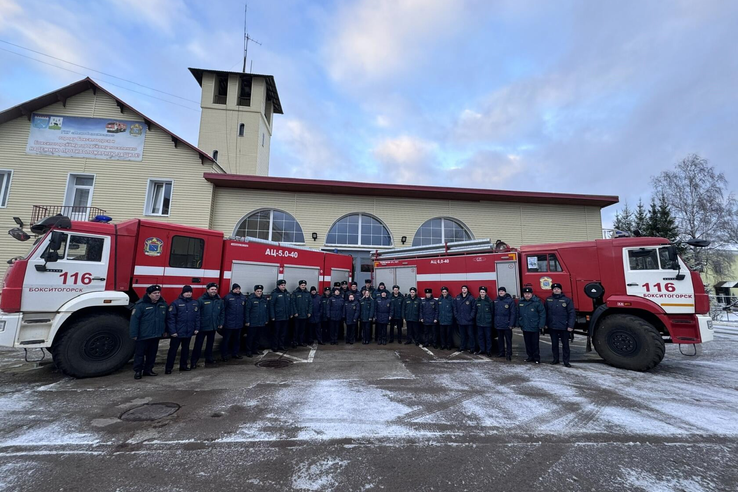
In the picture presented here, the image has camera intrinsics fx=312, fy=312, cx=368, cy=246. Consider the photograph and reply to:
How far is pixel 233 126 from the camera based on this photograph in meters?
23.5

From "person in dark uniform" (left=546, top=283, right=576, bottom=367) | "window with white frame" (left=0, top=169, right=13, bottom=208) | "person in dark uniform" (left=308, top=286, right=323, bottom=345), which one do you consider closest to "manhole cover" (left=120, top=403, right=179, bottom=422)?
"person in dark uniform" (left=308, top=286, right=323, bottom=345)

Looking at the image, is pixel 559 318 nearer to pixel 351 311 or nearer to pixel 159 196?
pixel 351 311

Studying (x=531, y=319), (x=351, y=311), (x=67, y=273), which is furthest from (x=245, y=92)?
(x=531, y=319)

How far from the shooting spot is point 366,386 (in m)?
5.59

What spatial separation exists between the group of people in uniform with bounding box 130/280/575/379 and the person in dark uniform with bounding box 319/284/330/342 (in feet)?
0.10

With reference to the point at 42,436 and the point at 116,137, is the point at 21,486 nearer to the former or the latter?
the point at 42,436

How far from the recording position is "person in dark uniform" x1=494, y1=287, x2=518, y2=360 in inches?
301

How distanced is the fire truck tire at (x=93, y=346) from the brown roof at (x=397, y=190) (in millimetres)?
9012

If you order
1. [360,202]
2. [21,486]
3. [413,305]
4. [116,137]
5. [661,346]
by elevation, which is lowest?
[21,486]

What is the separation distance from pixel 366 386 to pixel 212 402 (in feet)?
8.19

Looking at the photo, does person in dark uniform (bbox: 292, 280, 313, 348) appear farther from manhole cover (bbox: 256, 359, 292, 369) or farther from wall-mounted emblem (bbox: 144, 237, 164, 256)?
wall-mounted emblem (bbox: 144, 237, 164, 256)

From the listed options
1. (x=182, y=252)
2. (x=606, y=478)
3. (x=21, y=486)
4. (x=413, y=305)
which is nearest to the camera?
(x=21, y=486)

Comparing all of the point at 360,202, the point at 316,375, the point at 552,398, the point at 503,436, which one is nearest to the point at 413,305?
the point at 316,375

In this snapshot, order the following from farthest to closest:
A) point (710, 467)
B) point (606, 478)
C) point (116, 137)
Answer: point (116, 137) < point (710, 467) < point (606, 478)
